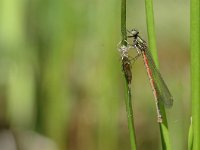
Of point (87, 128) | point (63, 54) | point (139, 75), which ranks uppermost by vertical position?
point (63, 54)

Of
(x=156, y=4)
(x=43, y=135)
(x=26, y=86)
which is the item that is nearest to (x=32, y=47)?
(x=26, y=86)

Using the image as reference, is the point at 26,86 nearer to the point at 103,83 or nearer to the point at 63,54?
the point at 63,54

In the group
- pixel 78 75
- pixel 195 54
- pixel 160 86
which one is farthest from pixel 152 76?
pixel 78 75

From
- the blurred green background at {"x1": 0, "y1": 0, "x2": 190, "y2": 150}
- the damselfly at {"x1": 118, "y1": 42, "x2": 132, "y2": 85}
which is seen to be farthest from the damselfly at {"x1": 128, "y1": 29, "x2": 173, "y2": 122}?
the blurred green background at {"x1": 0, "y1": 0, "x2": 190, "y2": 150}

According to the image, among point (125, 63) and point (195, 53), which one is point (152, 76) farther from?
point (195, 53)

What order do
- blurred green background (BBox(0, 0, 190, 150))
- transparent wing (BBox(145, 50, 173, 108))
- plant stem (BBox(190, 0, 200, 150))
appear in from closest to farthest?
plant stem (BBox(190, 0, 200, 150)) → transparent wing (BBox(145, 50, 173, 108)) → blurred green background (BBox(0, 0, 190, 150))

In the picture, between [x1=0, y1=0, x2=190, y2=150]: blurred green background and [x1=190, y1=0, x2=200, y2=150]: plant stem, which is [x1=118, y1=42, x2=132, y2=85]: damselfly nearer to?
[x1=190, y1=0, x2=200, y2=150]: plant stem

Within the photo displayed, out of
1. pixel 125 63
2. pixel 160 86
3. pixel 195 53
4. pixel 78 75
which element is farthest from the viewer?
pixel 78 75

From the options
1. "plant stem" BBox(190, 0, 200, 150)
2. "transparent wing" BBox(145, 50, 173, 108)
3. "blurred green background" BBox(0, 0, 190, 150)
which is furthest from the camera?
"blurred green background" BBox(0, 0, 190, 150)

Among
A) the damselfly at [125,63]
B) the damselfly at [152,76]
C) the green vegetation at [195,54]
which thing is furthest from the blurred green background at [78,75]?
the green vegetation at [195,54]
